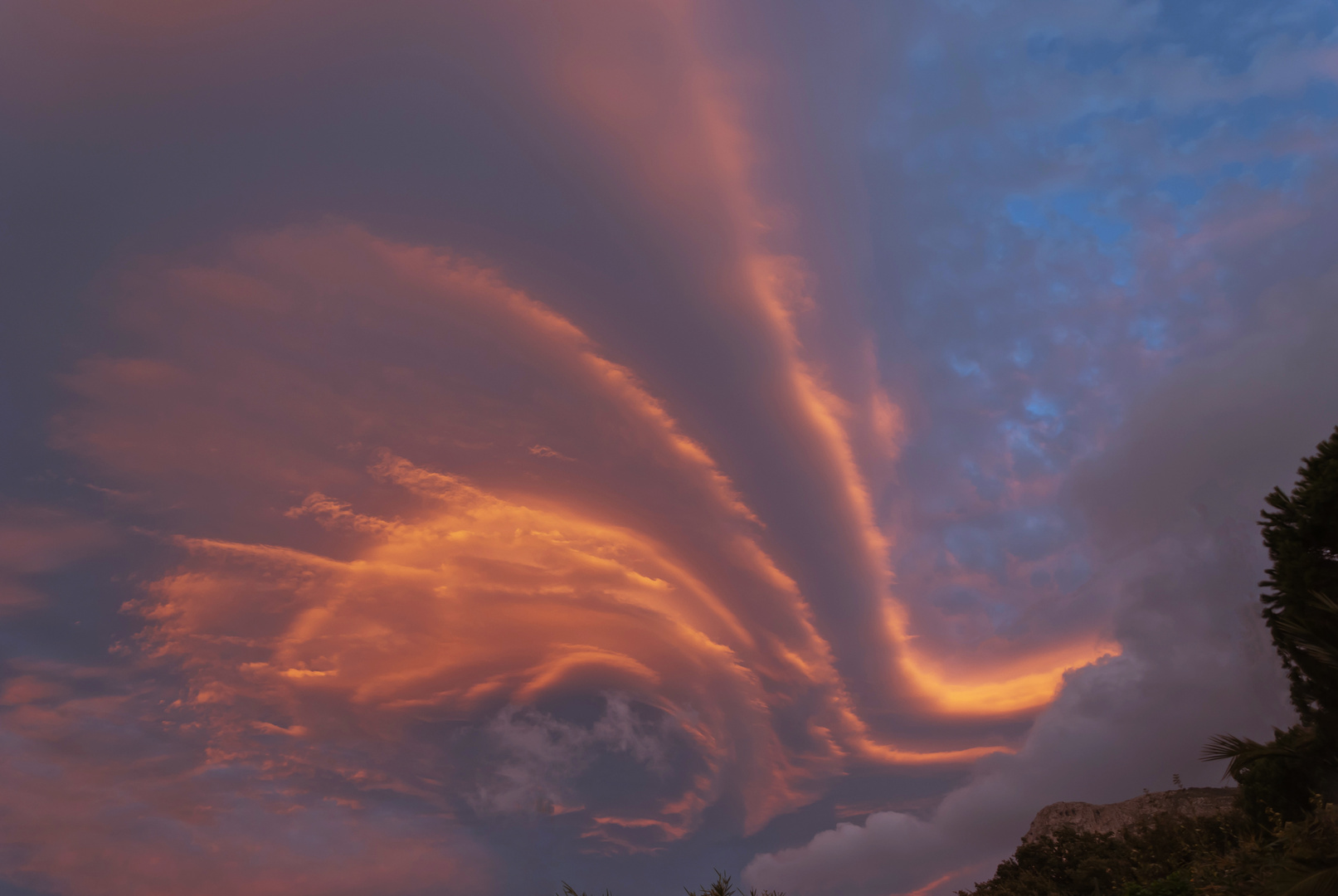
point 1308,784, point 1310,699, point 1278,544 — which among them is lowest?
point 1308,784

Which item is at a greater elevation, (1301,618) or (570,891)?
(1301,618)

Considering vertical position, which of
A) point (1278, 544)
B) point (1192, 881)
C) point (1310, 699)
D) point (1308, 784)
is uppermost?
point (1278, 544)

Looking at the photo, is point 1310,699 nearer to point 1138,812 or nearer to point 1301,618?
point 1301,618

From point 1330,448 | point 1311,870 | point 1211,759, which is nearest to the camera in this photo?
point 1311,870

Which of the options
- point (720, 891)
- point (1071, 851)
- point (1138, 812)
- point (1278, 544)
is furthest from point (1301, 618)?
point (1138, 812)

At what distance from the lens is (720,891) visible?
28.8 meters

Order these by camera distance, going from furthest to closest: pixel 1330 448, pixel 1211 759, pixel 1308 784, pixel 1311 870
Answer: pixel 1308 784 < pixel 1330 448 < pixel 1211 759 < pixel 1311 870

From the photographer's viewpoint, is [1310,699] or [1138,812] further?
[1138,812]

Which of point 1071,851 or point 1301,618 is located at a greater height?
point 1301,618

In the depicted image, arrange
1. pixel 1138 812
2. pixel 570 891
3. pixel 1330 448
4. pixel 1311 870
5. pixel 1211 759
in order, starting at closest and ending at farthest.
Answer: pixel 1311 870, pixel 1211 759, pixel 1330 448, pixel 570 891, pixel 1138 812

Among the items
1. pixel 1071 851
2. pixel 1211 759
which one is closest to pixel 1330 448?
pixel 1211 759

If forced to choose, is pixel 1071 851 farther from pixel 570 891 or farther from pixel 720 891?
Result: pixel 570 891

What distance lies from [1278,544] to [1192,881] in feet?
37.8

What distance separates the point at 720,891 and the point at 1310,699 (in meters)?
22.3
